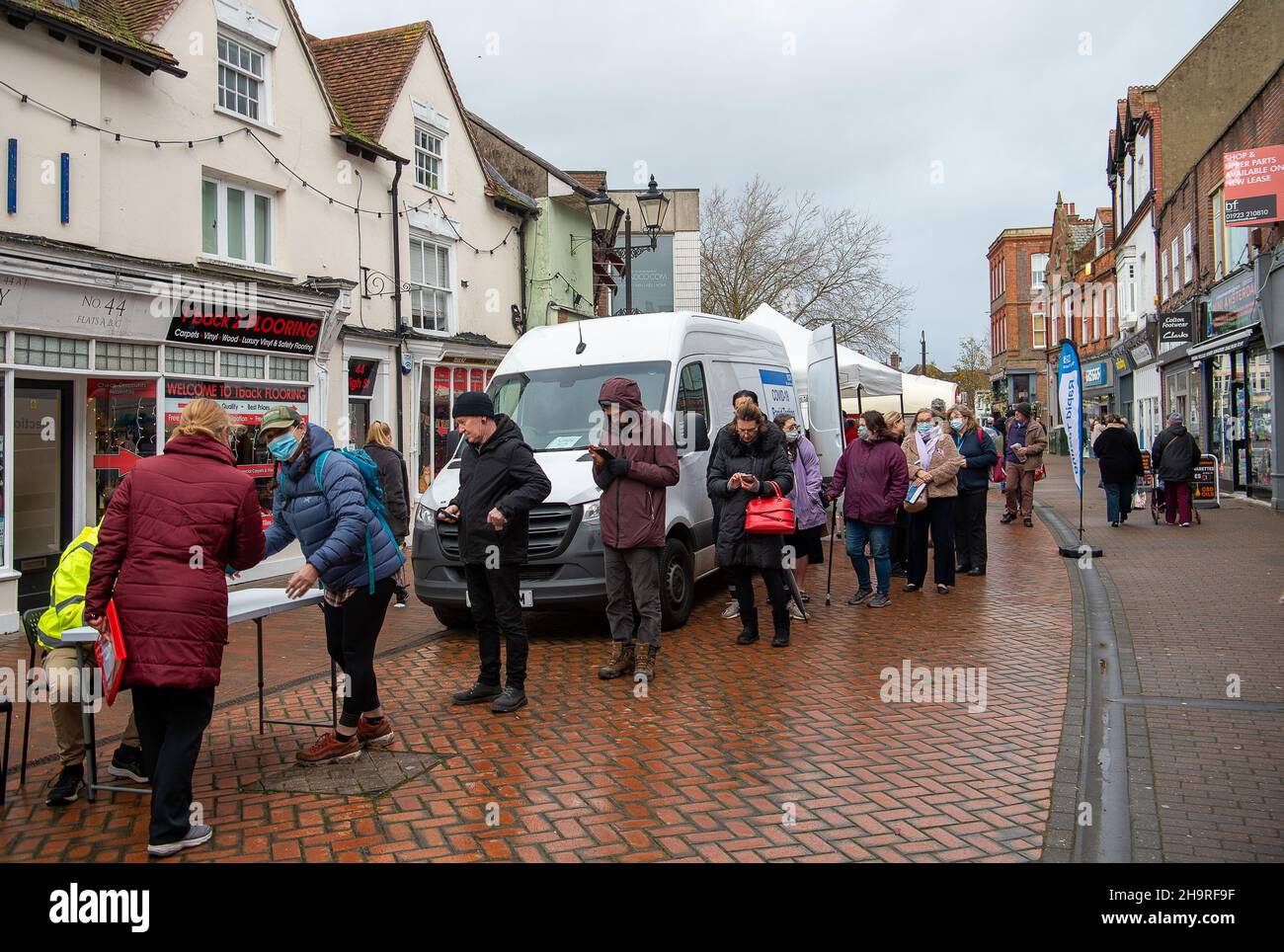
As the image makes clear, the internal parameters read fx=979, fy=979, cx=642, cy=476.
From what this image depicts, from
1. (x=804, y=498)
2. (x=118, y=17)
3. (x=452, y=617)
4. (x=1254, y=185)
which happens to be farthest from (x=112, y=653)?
(x=1254, y=185)

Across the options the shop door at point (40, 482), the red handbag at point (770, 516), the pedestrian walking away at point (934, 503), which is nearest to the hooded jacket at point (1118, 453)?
the pedestrian walking away at point (934, 503)

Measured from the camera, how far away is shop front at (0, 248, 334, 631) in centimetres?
951

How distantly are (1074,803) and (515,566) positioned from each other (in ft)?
10.9

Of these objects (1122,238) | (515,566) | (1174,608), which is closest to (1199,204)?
(1122,238)

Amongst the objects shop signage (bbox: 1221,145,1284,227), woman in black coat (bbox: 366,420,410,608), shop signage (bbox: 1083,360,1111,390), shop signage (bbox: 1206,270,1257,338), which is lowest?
woman in black coat (bbox: 366,420,410,608)

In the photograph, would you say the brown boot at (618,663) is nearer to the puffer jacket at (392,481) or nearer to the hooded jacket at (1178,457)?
the puffer jacket at (392,481)

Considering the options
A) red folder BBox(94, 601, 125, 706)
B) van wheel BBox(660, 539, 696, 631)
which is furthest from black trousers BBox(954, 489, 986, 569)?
red folder BBox(94, 601, 125, 706)

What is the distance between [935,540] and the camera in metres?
10.3

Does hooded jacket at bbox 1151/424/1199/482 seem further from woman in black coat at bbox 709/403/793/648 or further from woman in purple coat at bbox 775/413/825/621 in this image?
woman in black coat at bbox 709/403/793/648

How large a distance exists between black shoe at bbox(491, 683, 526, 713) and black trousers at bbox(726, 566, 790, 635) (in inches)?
92.1

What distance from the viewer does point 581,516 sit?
793cm

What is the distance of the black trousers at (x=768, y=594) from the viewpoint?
780 cm
